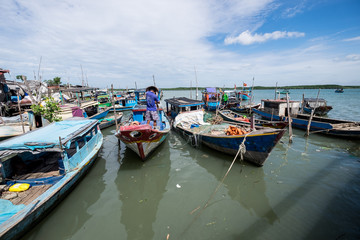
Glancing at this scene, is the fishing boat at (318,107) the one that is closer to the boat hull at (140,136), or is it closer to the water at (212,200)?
the water at (212,200)

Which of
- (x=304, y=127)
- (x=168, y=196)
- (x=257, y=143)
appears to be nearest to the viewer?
(x=168, y=196)

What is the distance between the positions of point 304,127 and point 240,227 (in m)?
14.3

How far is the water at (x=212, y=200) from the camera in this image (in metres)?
4.57

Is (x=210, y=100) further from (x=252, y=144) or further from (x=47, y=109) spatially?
(x=47, y=109)

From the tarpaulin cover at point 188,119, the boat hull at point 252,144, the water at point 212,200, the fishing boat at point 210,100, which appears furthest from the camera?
the fishing boat at point 210,100

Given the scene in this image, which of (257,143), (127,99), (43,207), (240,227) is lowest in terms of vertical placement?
(240,227)

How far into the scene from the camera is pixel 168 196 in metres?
6.14

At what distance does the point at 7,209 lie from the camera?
4.45 metres

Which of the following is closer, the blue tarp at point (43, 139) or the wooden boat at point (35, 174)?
the wooden boat at point (35, 174)

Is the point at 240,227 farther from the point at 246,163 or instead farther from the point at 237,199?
the point at 246,163

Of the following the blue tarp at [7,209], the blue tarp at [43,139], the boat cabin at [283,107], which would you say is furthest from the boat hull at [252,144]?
the boat cabin at [283,107]

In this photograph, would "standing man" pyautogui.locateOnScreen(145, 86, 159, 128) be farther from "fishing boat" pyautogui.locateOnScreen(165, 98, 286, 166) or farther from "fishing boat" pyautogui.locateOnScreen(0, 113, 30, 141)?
"fishing boat" pyautogui.locateOnScreen(0, 113, 30, 141)

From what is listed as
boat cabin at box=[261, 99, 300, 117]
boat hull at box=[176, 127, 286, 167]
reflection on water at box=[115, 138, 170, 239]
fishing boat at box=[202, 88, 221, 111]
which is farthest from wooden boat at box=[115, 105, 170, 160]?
fishing boat at box=[202, 88, 221, 111]

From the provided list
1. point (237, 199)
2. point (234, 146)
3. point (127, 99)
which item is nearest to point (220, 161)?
point (234, 146)
